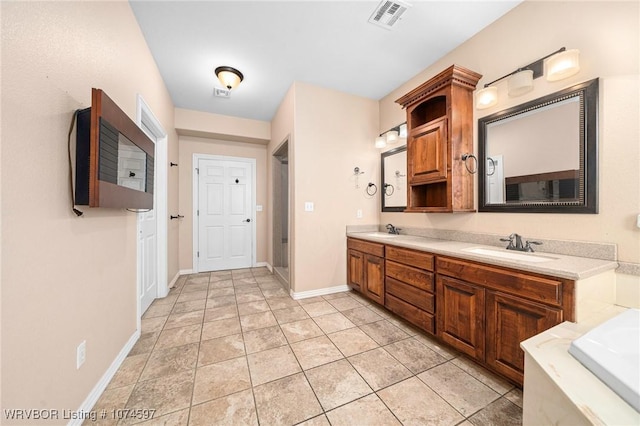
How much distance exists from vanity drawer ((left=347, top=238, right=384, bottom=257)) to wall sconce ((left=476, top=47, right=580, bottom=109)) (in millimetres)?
1678

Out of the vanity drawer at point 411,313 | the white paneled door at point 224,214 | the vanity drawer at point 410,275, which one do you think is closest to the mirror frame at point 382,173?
the vanity drawer at point 410,275

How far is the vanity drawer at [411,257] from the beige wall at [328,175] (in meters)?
0.95

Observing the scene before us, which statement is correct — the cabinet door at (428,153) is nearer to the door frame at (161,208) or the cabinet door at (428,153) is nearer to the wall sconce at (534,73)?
the wall sconce at (534,73)

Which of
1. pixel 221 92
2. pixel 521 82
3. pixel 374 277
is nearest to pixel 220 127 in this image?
pixel 221 92

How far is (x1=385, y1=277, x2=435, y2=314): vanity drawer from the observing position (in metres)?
1.98

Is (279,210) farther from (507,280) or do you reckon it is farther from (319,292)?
(507,280)

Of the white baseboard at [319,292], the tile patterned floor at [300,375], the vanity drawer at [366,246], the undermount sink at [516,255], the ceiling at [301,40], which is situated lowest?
the tile patterned floor at [300,375]

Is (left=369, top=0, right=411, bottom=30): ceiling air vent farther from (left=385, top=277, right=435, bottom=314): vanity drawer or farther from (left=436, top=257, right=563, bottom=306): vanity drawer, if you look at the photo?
(left=385, top=277, right=435, bottom=314): vanity drawer

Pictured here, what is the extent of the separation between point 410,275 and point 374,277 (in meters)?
0.58

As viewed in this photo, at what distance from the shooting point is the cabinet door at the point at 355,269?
2.95 meters

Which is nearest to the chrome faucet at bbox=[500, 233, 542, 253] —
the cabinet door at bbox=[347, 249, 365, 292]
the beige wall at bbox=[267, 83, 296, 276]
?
the cabinet door at bbox=[347, 249, 365, 292]

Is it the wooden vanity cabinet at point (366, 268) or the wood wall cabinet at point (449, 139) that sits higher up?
the wood wall cabinet at point (449, 139)

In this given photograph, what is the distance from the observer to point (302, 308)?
271cm

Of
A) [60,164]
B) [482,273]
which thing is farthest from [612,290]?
[60,164]
